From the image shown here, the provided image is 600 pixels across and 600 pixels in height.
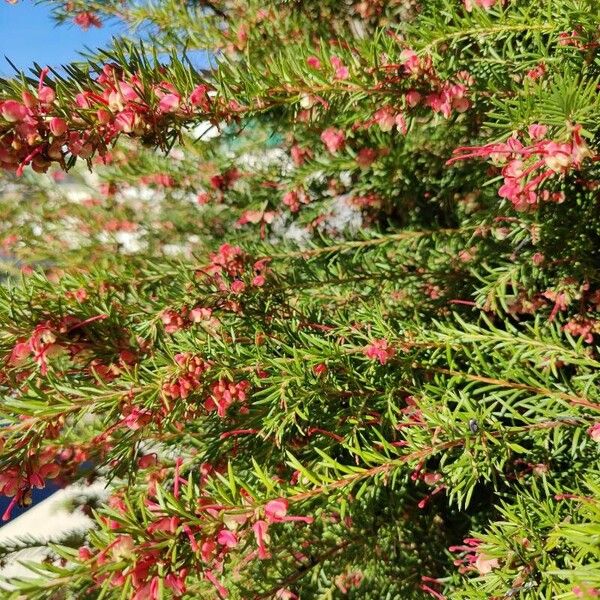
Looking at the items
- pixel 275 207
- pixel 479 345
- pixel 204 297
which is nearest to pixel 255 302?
pixel 204 297

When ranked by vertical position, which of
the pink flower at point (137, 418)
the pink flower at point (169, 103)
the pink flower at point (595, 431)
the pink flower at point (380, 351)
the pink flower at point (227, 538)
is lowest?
the pink flower at point (595, 431)

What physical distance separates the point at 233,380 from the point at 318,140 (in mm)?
871

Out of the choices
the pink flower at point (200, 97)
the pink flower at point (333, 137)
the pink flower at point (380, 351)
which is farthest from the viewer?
the pink flower at point (333, 137)

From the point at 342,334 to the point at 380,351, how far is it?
119 mm

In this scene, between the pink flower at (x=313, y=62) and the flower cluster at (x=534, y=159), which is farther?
the pink flower at (x=313, y=62)

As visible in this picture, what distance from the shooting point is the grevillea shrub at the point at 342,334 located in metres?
0.59

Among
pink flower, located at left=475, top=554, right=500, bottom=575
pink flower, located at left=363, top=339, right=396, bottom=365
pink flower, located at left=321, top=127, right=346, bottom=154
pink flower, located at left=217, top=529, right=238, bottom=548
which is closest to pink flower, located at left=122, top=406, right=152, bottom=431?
pink flower, located at left=217, top=529, right=238, bottom=548

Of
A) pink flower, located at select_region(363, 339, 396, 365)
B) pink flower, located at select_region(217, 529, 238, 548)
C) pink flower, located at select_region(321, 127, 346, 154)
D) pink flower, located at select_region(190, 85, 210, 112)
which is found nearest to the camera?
pink flower, located at select_region(217, 529, 238, 548)

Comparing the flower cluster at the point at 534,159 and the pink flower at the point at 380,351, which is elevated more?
the flower cluster at the point at 534,159

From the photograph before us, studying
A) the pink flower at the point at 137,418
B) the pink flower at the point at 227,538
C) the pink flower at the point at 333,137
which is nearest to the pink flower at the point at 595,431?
the pink flower at the point at 227,538

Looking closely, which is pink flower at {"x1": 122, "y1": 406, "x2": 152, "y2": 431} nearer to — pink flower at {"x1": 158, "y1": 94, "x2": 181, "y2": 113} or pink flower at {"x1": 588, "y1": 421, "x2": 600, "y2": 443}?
pink flower at {"x1": 158, "y1": 94, "x2": 181, "y2": 113}

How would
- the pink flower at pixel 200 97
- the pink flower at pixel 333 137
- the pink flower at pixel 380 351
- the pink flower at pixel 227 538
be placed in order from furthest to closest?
1. the pink flower at pixel 333 137
2. the pink flower at pixel 380 351
3. the pink flower at pixel 200 97
4. the pink flower at pixel 227 538

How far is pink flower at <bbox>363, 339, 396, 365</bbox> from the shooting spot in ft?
2.52

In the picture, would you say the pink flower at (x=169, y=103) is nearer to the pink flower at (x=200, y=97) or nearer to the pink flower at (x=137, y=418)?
the pink flower at (x=200, y=97)
